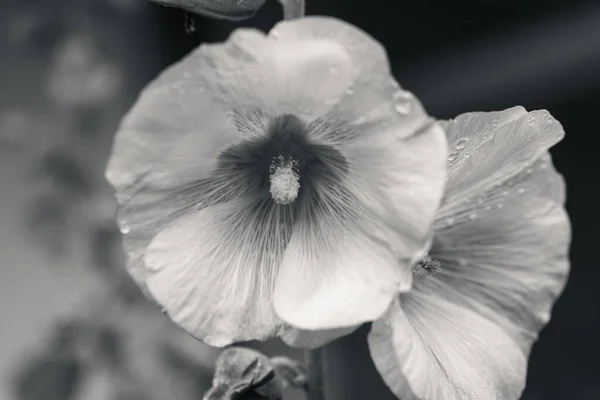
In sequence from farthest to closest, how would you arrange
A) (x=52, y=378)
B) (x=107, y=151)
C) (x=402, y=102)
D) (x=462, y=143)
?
(x=107, y=151) → (x=52, y=378) → (x=462, y=143) → (x=402, y=102)

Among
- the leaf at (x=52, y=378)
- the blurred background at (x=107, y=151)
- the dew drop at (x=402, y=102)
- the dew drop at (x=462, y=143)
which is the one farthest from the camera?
the blurred background at (x=107, y=151)

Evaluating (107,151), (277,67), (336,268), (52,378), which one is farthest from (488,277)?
(107,151)

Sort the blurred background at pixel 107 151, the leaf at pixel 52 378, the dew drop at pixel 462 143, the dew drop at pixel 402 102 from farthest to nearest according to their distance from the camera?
the blurred background at pixel 107 151
the leaf at pixel 52 378
the dew drop at pixel 462 143
the dew drop at pixel 402 102

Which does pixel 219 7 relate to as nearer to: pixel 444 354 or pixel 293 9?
pixel 293 9

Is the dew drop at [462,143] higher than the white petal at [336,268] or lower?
higher

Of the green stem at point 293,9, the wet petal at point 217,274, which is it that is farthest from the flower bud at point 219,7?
the wet petal at point 217,274

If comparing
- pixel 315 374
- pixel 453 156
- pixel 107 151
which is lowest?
pixel 107 151

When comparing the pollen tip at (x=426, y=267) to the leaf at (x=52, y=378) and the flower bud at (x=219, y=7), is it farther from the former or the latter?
the leaf at (x=52, y=378)
